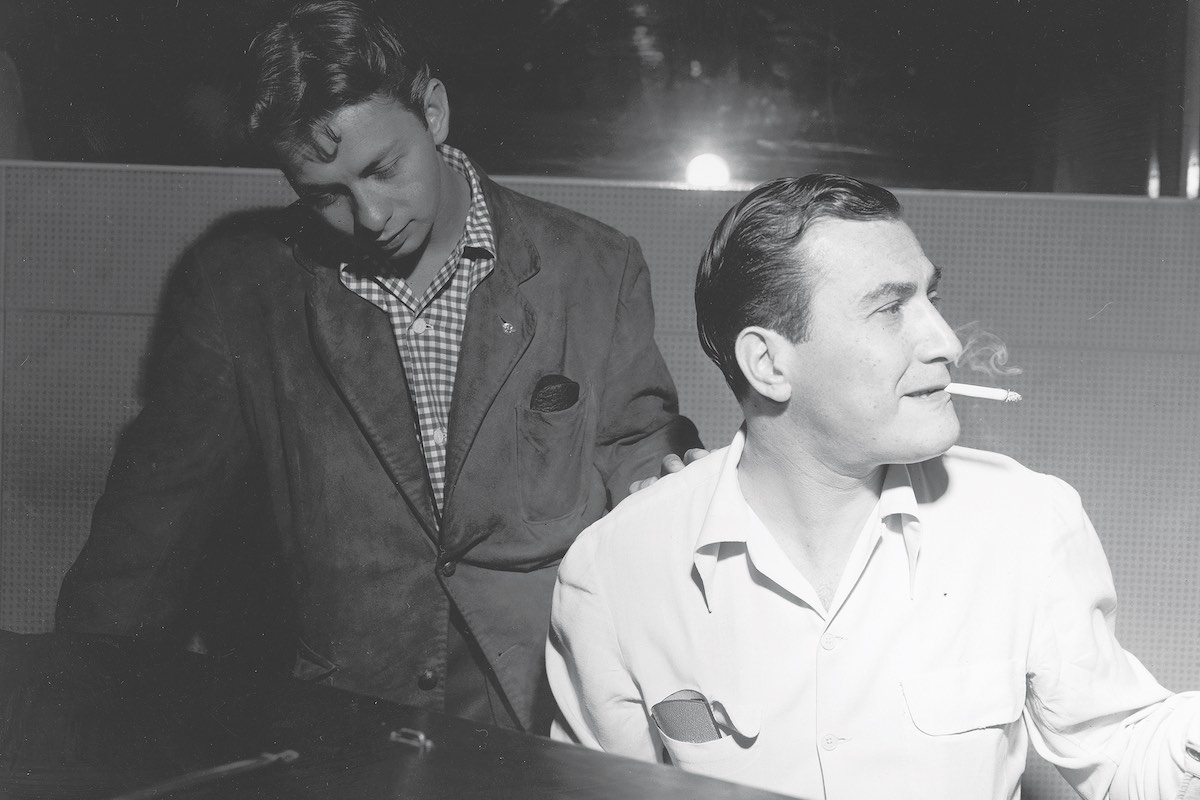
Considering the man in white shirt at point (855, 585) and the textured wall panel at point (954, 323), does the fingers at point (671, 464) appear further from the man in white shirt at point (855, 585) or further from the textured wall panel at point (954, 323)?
the textured wall panel at point (954, 323)

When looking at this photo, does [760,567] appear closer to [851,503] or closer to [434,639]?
[851,503]

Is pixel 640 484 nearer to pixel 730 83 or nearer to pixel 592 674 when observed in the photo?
pixel 592 674

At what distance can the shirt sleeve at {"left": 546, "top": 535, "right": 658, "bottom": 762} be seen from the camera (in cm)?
166

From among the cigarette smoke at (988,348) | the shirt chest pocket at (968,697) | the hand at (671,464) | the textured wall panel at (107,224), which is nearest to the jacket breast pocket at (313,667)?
the hand at (671,464)

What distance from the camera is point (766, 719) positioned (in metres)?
1.58

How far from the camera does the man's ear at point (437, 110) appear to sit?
1.91 meters

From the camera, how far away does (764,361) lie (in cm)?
152

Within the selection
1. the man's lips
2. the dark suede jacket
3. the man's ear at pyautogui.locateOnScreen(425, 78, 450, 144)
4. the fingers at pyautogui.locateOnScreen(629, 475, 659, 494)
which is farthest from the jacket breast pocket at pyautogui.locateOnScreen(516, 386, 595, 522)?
the man's lips

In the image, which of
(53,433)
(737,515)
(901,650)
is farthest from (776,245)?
(53,433)

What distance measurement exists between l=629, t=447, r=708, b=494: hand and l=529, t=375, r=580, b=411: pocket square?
199 millimetres

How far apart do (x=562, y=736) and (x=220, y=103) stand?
140cm

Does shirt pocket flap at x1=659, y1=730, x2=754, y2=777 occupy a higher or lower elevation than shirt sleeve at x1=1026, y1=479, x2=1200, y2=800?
lower

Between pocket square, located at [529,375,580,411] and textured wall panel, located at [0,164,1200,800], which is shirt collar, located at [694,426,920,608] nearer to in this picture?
pocket square, located at [529,375,580,411]

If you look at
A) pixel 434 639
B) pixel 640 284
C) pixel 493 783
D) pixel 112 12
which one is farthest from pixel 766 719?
pixel 112 12
